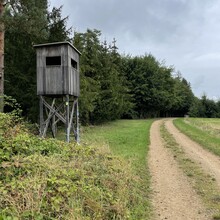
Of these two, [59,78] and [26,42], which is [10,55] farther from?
[59,78]

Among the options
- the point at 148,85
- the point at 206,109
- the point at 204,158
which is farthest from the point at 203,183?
the point at 206,109

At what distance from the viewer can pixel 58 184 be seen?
188 inches

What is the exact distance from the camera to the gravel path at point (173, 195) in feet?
17.4

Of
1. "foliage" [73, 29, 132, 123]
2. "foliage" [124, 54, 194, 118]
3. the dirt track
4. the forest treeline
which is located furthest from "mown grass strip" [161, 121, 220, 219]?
"foliage" [124, 54, 194, 118]

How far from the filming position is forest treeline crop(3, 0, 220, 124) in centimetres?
1622

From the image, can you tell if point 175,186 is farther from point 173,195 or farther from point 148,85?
point 148,85

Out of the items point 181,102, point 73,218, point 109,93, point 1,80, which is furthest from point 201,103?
point 73,218

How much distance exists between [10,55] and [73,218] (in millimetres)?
16396

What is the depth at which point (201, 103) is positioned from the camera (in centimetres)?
5544

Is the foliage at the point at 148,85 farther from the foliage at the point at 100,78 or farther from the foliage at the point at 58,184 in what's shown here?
the foliage at the point at 58,184

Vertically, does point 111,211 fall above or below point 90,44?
below

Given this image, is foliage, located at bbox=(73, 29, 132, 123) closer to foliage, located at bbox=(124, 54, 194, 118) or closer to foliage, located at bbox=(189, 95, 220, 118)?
foliage, located at bbox=(124, 54, 194, 118)

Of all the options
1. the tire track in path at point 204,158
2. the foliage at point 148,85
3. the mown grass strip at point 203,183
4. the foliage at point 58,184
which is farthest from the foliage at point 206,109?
the foliage at point 58,184

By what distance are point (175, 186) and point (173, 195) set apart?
77 cm
